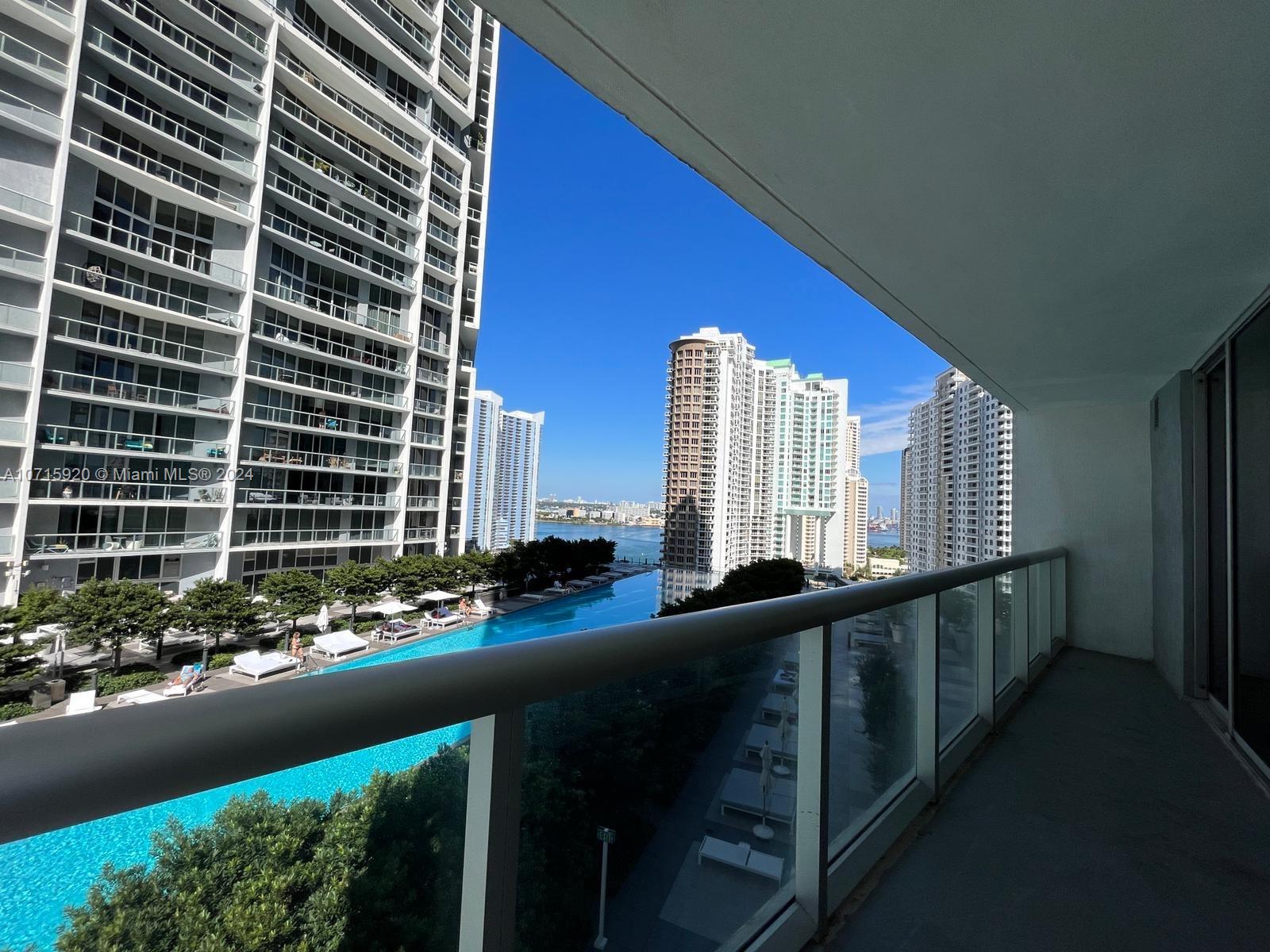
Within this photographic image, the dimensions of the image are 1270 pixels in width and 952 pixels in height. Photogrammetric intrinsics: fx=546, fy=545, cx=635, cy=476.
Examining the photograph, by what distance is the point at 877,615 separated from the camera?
1.44 meters

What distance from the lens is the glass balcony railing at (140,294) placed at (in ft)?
62.5

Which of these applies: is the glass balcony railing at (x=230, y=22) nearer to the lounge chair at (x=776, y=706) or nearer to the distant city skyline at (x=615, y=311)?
the lounge chair at (x=776, y=706)

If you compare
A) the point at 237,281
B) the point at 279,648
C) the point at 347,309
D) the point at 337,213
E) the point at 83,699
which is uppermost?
the point at 337,213

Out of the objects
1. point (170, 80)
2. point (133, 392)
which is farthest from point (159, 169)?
point (133, 392)

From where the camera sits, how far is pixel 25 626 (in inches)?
579

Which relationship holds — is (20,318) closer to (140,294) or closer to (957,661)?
(140,294)

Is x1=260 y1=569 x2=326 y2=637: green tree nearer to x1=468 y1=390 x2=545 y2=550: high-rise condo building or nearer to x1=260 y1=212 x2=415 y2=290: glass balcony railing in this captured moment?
x1=260 y1=212 x2=415 y2=290: glass balcony railing

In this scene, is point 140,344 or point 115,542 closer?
point 115,542

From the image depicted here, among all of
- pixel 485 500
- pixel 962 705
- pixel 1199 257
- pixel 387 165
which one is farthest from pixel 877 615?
pixel 485 500

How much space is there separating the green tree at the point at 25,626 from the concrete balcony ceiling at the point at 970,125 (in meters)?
19.3

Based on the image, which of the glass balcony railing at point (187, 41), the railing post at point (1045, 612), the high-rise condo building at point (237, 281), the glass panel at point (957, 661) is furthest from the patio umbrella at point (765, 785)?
the glass balcony railing at point (187, 41)

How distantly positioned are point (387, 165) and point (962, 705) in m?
35.9

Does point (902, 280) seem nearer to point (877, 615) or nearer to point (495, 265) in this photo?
point (877, 615)

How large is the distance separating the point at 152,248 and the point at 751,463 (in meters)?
37.7
